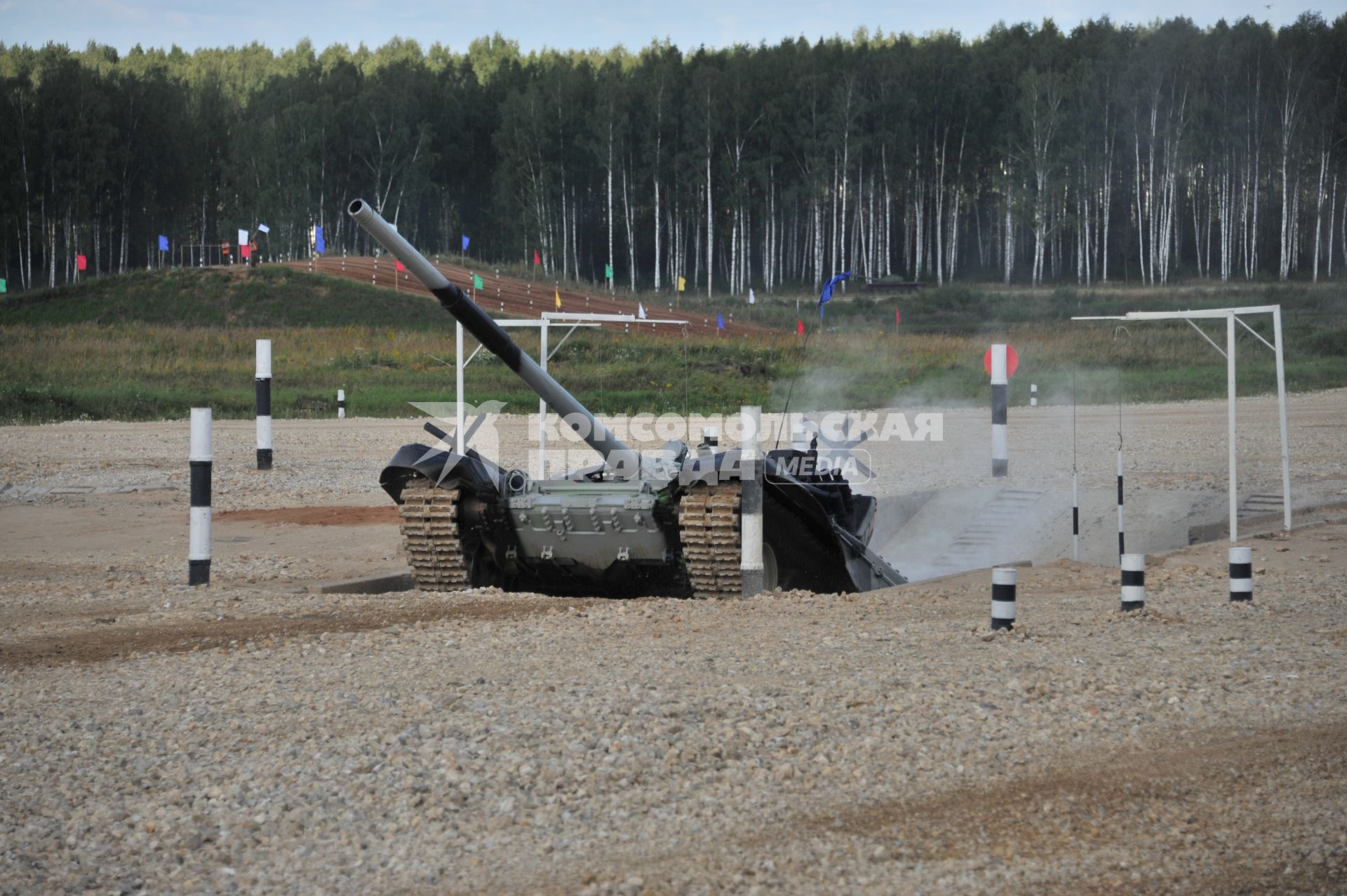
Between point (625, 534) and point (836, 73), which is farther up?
point (836, 73)

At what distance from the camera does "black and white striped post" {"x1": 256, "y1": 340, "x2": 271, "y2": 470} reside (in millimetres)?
19047

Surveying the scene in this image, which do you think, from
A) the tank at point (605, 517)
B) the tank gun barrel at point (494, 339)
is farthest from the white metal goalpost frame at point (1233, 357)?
the tank gun barrel at point (494, 339)

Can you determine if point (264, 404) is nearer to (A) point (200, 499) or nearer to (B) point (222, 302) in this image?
(A) point (200, 499)

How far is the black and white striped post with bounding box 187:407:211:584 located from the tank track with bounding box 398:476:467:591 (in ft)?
4.35

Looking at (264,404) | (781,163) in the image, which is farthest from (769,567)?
(781,163)

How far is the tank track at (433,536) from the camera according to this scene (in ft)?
33.8

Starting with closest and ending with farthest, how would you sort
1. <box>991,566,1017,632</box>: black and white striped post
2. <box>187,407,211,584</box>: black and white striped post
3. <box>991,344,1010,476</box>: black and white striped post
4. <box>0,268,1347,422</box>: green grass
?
1. <box>991,566,1017,632</box>: black and white striped post
2. <box>187,407,211,584</box>: black and white striped post
3. <box>991,344,1010,476</box>: black and white striped post
4. <box>0,268,1347,422</box>: green grass

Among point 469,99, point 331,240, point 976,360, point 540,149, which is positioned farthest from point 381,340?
point 469,99

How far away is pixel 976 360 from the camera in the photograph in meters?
36.0

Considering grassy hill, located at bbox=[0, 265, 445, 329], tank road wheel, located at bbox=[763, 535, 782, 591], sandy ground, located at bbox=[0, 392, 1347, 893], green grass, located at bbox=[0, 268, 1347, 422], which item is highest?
grassy hill, located at bbox=[0, 265, 445, 329]

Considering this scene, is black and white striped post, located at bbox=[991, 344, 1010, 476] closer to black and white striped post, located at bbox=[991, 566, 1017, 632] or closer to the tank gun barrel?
the tank gun barrel

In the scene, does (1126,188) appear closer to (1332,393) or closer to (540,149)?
(540,149)

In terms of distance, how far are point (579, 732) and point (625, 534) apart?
4837mm

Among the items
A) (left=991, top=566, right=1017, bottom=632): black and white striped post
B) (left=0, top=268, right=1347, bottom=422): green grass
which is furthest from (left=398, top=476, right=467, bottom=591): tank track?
(left=0, top=268, right=1347, bottom=422): green grass
